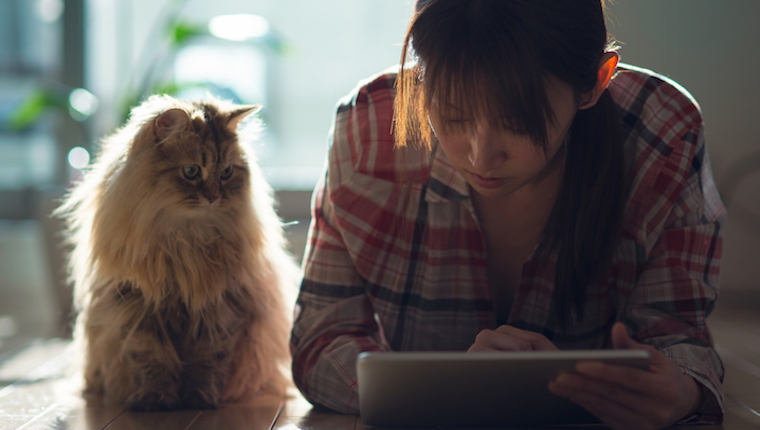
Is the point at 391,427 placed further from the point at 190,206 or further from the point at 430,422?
the point at 190,206

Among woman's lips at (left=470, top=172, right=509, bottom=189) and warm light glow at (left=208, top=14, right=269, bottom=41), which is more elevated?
warm light glow at (left=208, top=14, right=269, bottom=41)

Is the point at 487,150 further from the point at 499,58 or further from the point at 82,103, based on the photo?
the point at 82,103

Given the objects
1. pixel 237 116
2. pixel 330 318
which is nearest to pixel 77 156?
pixel 237 116

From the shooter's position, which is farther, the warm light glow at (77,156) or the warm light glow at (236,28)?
the warm light glow at (77,156)

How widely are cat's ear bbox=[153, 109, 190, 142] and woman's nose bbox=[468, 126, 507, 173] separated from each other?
1.93ft

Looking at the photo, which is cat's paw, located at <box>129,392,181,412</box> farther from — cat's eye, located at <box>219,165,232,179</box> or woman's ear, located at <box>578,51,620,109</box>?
woman's ear, located at <box>578,51,620,109</box>

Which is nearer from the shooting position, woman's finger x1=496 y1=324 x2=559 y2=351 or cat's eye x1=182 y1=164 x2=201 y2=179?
woman's finger x1=496 y1=324 x2=559 y2=351

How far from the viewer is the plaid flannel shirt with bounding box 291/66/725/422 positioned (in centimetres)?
98

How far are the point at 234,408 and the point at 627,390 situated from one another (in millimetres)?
702

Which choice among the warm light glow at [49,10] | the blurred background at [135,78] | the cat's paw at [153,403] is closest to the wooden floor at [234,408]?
the cat's paw at [153,403]

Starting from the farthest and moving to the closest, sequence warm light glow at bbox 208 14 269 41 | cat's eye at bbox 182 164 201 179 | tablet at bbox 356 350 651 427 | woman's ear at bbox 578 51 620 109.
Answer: warm light glow at bbox 208 14 269 41 → cat's eye at bbox 182 164 201 179 → woman's ear at bbox 578 51 620 109 → tablet at bbox 356 350 651 427

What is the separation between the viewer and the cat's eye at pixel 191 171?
45.0 inches

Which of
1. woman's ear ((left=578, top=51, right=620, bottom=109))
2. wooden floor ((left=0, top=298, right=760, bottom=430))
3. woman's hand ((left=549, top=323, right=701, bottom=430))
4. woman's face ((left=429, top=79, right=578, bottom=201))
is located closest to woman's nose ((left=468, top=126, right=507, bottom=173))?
woman's face ((left=429, top=79, right=578, bottom=201))

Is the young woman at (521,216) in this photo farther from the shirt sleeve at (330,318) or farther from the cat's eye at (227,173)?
the cat's eye at (227,173)
